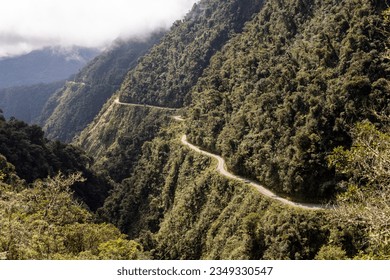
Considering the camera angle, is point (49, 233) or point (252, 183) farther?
point (252, 183)

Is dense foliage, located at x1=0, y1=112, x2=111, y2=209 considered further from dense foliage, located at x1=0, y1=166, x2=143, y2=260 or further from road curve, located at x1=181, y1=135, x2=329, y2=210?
dense foliage, located at x1=0, y1=166, x2=143, y2=260

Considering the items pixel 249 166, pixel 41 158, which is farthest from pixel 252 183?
pixel 41 158

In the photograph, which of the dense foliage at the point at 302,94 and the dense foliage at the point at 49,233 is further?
the dense foliage at the point at 302,94

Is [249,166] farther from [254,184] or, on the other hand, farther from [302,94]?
[302,94]

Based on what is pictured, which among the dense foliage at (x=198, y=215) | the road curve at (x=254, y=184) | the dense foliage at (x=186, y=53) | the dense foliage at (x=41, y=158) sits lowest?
the dense foliage at (x=198, y=215)

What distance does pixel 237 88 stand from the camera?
3863 inches

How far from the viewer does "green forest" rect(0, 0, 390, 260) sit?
40.7 metres

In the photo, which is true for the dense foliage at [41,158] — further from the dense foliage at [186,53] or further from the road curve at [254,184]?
the dense foliage at [186,53]

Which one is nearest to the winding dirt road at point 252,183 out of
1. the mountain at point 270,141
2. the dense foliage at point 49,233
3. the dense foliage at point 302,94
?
the mountain at point 270,141

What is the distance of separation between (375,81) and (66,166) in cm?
8387

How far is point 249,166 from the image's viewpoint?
76312 millimetres

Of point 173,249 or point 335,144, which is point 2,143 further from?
point 335,144

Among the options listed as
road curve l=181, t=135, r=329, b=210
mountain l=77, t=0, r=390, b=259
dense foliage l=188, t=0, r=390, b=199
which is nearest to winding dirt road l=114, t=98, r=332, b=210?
road curve l=181, t=135, r=329, b=210

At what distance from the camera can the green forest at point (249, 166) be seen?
133 feet
